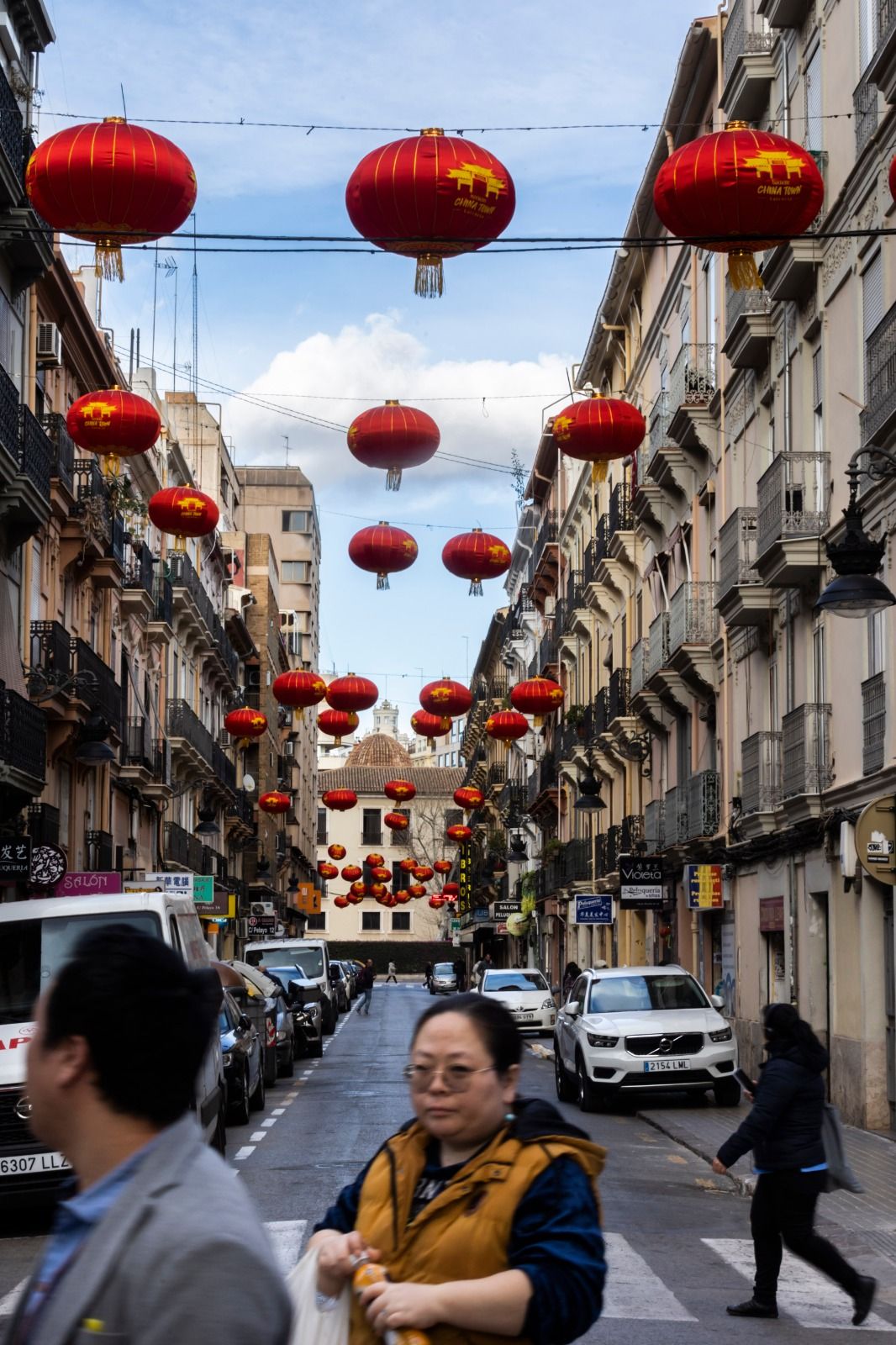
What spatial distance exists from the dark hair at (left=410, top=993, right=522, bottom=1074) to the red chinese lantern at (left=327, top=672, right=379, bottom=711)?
1023 inches

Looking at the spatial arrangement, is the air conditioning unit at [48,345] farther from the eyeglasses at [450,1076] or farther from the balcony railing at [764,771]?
the eyeglasses at [450,1076]

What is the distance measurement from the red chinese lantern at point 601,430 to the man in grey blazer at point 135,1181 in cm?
1625

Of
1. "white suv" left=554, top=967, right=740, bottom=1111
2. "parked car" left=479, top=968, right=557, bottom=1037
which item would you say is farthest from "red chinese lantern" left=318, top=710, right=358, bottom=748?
"white suv" left=554, top=967, right=740, bottom=1111

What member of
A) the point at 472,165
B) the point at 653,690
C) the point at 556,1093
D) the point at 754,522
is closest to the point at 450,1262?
the point at 472,165

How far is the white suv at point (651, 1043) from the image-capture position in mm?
22406

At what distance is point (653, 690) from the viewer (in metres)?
37.4

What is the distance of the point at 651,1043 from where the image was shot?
22484mm

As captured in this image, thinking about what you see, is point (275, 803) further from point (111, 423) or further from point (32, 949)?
point (32, 949)

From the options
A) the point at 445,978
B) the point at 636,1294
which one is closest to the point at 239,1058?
the point at 636,1294

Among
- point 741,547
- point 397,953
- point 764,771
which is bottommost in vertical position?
point 397,953

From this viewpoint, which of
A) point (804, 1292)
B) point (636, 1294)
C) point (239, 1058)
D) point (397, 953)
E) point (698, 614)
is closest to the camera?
point (636, 1294)

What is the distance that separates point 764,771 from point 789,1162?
1724 centimetres

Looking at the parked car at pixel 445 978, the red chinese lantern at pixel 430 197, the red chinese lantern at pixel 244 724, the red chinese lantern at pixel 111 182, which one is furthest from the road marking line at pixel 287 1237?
the parked car at pixel 445 978

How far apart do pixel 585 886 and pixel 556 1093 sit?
994 inches
